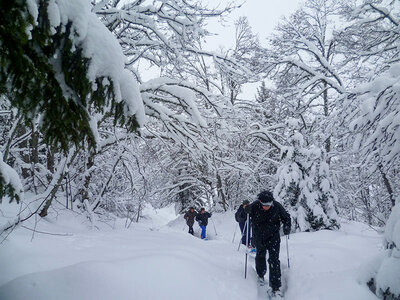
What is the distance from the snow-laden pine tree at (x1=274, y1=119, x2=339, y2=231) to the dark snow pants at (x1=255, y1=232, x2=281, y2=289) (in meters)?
4.92

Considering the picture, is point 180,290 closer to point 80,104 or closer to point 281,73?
point 80,104

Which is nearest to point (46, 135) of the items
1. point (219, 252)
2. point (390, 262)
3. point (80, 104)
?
point (80, 104)

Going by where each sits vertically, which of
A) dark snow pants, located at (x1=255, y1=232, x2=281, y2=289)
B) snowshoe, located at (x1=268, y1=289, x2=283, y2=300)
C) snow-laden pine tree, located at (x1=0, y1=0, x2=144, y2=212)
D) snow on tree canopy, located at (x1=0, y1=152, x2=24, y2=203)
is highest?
snow-laden pine tree, located at (x1=0, y1=0, x2=144, y2=212)

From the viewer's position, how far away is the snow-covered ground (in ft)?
8.71

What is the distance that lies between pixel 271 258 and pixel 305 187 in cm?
537

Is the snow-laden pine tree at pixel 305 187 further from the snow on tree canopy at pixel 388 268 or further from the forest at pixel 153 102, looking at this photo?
the snow on tree canopy at pixel 388 268

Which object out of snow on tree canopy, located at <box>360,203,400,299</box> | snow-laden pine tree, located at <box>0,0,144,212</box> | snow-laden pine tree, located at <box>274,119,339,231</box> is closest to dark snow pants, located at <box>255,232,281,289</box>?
snow on tree canopy, located at <box>360,203,400,299</box>

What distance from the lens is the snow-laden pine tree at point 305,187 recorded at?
8.86 m

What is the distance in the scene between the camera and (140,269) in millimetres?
3318

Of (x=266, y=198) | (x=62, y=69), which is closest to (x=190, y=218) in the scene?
(x=266, y=198)

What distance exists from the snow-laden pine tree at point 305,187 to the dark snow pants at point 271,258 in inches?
194

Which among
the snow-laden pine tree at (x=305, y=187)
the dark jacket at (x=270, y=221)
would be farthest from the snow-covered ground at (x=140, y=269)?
the snow-laden pine tree at (x=305, y=187)

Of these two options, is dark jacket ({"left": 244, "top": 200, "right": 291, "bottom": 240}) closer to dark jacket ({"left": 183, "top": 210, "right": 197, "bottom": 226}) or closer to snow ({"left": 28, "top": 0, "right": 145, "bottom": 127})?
snow ({"left": 28, "top": 0, "right": 145, "bottom": 127})

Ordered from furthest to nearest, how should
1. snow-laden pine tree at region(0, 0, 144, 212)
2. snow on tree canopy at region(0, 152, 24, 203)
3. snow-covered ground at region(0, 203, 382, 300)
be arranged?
snow-covered ground at region(0, 203, 382, 300)
snow on tree canopy at region(0, 152, 24, 203)
snow-laden pine tree at region(0, 0, 144, 212)
